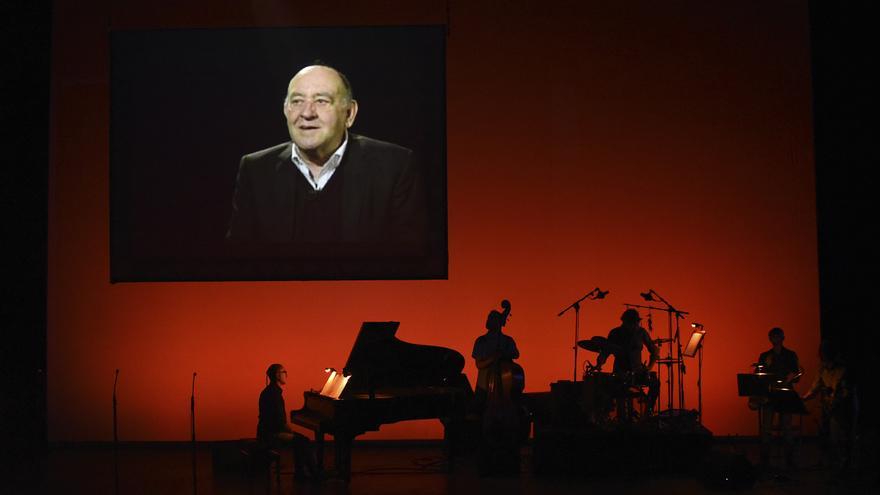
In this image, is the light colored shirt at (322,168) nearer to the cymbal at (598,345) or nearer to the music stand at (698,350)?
the cymbal at (598,345)

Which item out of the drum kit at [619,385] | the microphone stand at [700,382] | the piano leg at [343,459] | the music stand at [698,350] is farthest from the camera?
the microphone stand at [700,382]

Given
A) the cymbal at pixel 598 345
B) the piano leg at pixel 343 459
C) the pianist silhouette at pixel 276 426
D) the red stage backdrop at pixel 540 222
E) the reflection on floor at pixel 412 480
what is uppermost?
the red stage backdrop at pixel 540 222

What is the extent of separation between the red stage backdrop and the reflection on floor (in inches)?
32.6

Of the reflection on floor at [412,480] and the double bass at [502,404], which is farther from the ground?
the double bass at [502,404]

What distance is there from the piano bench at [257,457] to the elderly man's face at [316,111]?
9.77ft

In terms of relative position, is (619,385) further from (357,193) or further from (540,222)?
(357,193)

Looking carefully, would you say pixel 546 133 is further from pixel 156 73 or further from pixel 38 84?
pixel 38 84

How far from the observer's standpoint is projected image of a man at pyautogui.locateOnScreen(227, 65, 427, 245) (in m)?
9.38

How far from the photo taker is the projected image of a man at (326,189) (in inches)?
369

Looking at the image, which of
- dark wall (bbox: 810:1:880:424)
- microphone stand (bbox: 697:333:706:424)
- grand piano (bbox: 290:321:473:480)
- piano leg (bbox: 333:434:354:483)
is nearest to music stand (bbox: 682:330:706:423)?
microphone stand (bbox: 697:333:706:424)

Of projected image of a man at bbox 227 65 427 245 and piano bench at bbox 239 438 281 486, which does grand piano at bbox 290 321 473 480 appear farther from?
projected image of a man at bbox 227 65 427 245

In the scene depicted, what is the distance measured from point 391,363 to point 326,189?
2465 millimetres

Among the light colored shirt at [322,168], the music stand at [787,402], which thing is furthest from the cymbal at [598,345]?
the light colored shirt at [322,168]

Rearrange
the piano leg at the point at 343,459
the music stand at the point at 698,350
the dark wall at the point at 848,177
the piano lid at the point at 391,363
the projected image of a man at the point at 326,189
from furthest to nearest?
the projected image of a man at the point at 326,189, the dark wall at the point at 848,177, the music stand at the point at 698,350, the piano leg at the point at 343,459, the piano lid at the point at 391,363
